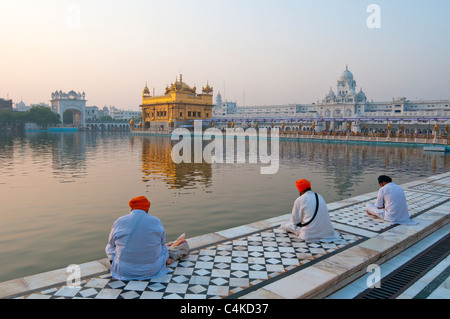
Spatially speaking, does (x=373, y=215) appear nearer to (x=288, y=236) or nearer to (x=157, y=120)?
(x=288, y=236)

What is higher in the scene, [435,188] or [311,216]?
[311,216]

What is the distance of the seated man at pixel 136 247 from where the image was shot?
13.0ft

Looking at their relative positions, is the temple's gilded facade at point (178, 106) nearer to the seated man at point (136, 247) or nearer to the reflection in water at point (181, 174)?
the reflection in water at point (181, 174)

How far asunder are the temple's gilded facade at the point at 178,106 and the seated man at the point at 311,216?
54.0m

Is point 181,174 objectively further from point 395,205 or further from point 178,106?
point 178,106

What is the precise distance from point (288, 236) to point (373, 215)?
7.34ft

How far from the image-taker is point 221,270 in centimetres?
429

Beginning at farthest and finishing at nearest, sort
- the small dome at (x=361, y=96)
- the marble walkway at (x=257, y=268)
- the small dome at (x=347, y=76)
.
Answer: the small dome at (x=347, y=76) → the small dome at (x=361, y=96) → the marble walkway at (x=257, y=268)

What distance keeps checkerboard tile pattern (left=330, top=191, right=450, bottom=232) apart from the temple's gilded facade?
51851 mm

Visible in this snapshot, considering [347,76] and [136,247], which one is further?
[347,76]

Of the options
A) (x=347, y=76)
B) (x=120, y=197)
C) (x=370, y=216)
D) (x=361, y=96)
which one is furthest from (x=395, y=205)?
(x=347, y=76)

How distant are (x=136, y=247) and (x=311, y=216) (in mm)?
2735

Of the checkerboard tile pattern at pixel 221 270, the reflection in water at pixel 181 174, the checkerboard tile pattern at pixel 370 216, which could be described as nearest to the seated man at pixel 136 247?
the checkerboard tile pattern at pixel 221 270

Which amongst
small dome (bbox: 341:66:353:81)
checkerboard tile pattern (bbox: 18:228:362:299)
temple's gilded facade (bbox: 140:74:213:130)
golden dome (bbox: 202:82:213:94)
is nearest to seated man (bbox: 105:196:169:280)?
checkerboard tile pattern (bbox: 18:228:362:299)
